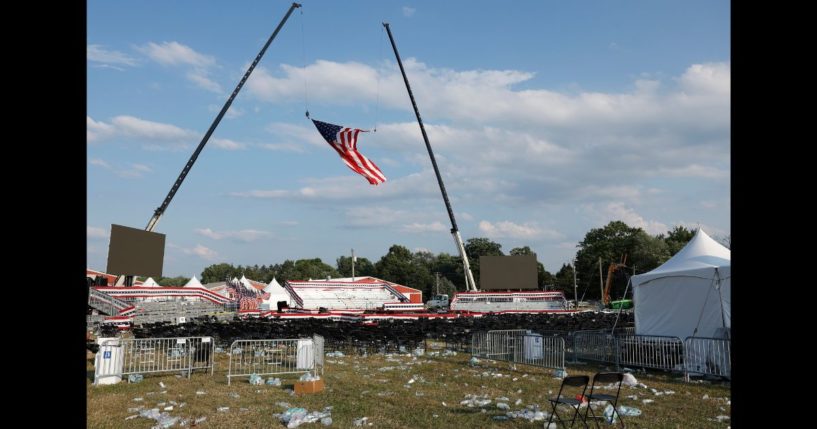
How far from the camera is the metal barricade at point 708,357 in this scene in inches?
490

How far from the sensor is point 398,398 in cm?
1041

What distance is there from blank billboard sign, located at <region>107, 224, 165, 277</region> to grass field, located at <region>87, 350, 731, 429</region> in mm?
5104

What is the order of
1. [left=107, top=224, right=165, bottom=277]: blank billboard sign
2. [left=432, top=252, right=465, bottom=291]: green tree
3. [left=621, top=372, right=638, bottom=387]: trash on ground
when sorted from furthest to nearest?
[left=432, top=252, right=465, bottom=291]: green tree
[left=107, top=224, right=165, bottom=277]: blank billboard sign
[left=621, top=372, right=638, bottom=387]: trash on ground

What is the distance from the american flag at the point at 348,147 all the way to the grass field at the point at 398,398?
49.0 feet

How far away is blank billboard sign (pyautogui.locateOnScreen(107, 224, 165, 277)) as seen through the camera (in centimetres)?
1767

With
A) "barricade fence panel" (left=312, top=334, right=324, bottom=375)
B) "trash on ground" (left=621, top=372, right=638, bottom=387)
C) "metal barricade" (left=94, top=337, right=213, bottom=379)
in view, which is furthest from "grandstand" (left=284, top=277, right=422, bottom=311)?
"trash on ground" (left=621, top=372, right=638, bottom=387)

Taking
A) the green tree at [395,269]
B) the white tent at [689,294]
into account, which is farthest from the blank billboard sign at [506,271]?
the green tree at [395,269]

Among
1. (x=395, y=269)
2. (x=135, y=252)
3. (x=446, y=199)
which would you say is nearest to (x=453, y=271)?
(x=395, y=269)

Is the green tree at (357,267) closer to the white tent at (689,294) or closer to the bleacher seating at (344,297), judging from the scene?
the bleacher seating at (344,297)

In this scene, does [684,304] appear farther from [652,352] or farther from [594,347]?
[594,347]

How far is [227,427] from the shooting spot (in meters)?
8.23

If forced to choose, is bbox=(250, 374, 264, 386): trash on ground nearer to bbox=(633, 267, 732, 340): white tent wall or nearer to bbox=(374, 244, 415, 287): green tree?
bbox=(633, 267, 732, 340): white tent wall
